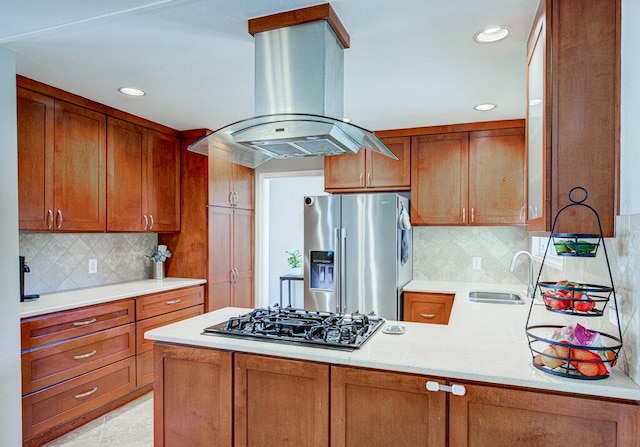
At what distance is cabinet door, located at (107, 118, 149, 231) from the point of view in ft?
10.8

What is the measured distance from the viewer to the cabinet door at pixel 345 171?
13.0 feet

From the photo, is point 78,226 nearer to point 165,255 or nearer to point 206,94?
point 165,255

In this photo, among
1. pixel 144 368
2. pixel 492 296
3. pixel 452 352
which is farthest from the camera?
pixel 492 296

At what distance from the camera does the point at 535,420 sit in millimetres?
1395

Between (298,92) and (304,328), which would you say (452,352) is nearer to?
(304,328)

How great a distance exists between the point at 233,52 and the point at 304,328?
4.91 feet

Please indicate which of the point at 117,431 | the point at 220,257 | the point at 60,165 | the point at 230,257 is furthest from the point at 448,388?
the point at 230,257

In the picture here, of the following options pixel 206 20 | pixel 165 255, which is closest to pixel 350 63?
pixel 206 20

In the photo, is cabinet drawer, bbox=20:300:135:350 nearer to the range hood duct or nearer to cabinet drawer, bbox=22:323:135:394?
cabinet drawer, bbox=22:323:135:394

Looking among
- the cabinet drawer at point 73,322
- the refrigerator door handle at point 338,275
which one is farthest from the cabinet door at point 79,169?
the refrigerator door handle at point 338,275

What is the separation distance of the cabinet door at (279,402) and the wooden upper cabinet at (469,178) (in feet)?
7.86

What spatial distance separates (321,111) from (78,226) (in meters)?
2.22

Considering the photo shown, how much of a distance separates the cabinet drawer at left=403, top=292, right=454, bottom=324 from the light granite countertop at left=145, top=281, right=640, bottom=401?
1.01 metres

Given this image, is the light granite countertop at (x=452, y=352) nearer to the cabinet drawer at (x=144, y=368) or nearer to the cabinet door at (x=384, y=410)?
the cabinet door at (x=384, y=410)
